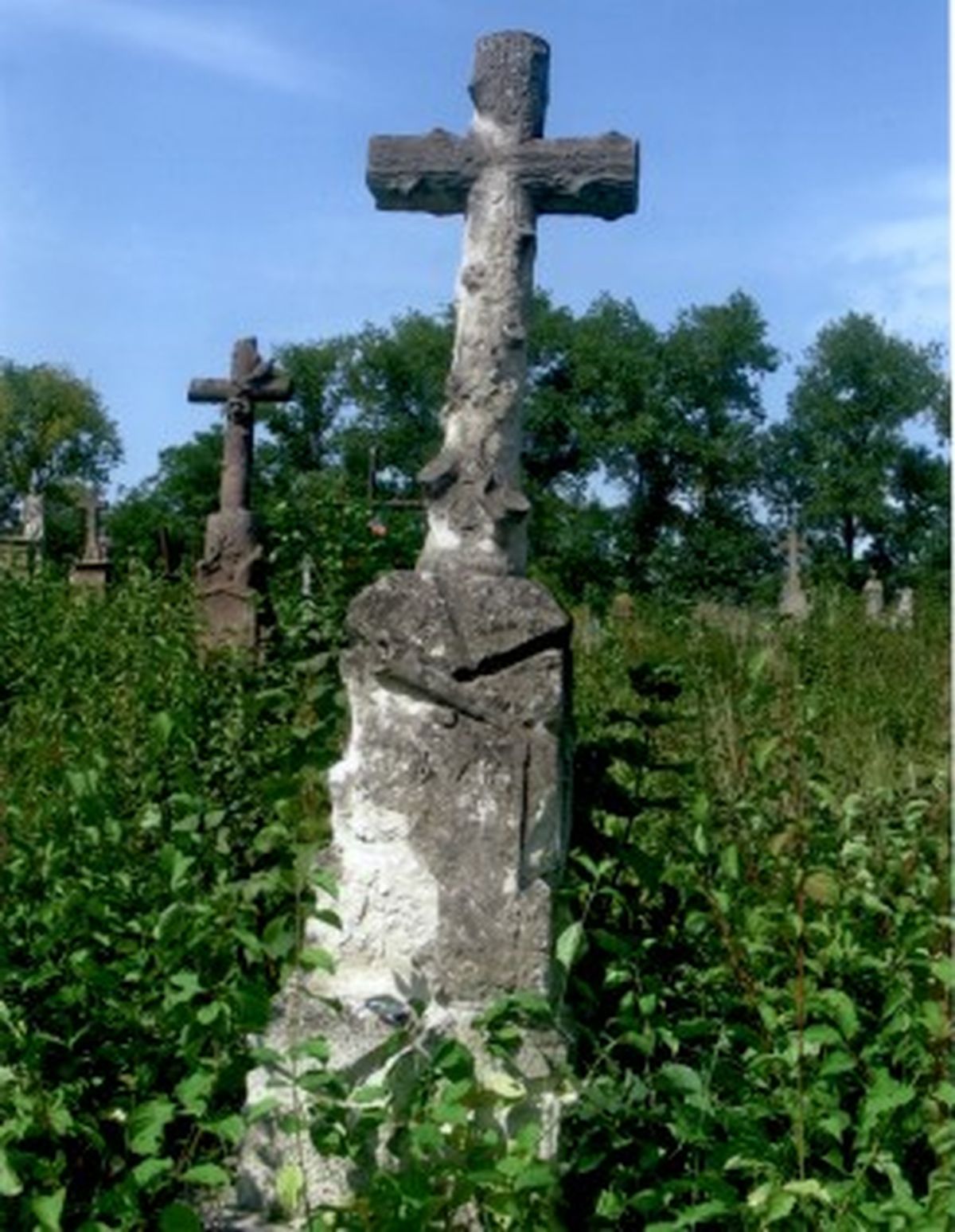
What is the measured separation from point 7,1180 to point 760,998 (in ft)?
5.22

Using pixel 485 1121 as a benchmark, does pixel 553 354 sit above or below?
above

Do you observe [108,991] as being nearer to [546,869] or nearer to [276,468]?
[546,869]

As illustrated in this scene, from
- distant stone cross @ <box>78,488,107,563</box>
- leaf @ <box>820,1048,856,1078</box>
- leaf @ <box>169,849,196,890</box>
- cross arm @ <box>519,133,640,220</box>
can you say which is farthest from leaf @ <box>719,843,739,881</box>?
distant stone cross @ <box>78,488,107,563</box>

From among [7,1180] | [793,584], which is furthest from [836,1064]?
[793,584]

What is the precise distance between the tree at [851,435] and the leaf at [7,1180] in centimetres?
6154

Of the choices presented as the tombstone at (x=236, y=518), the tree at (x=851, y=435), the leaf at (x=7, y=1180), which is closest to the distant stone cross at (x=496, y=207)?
the leaf at (x=7, y=1180)

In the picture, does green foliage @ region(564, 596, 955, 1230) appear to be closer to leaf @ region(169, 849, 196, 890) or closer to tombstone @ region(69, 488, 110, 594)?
leaf @ region(169, 849, 196, 890)

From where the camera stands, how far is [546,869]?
3.92m

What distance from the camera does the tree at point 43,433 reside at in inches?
2901

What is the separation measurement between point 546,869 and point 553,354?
2386 inches

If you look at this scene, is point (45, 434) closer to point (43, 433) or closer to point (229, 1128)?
point (43, 433)

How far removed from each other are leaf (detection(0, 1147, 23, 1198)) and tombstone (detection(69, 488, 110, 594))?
42.1 ft

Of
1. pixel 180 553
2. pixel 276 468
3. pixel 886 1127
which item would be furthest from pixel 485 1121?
pixel 276 468

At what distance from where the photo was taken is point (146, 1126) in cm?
318
